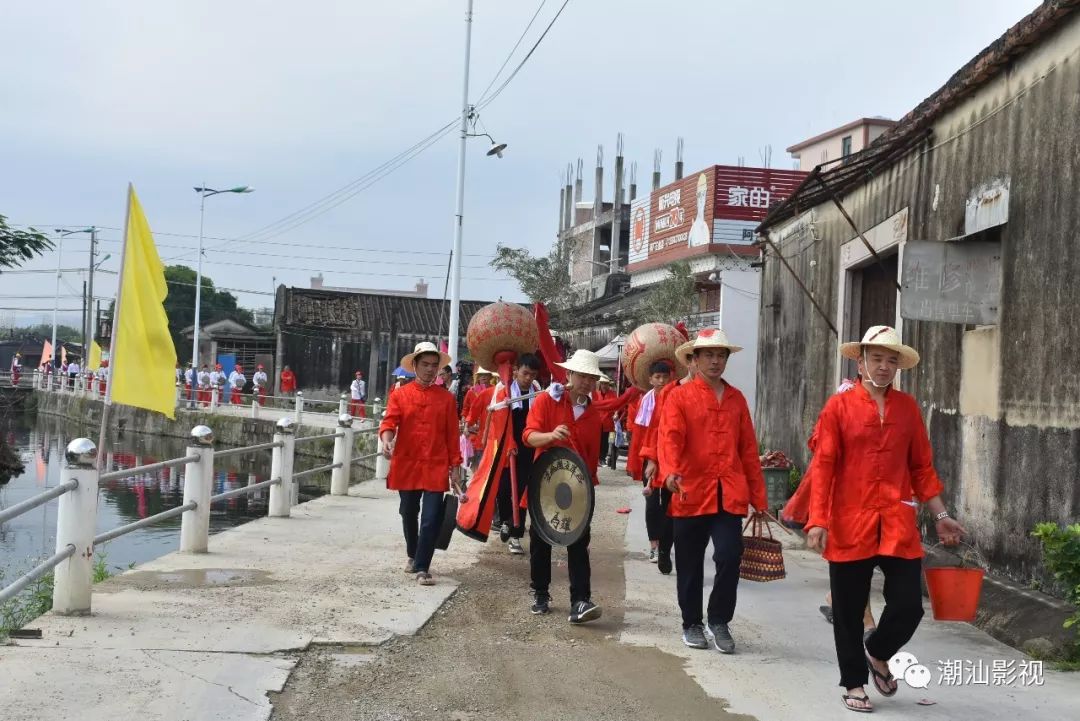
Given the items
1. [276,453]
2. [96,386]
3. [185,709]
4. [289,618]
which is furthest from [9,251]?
[96,386]

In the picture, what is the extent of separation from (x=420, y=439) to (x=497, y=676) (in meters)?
2.98

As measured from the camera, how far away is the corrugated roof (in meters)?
7.75

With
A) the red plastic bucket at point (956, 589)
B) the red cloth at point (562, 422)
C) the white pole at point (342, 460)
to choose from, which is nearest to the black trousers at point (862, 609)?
the red plastic bucket at point (956, 589)

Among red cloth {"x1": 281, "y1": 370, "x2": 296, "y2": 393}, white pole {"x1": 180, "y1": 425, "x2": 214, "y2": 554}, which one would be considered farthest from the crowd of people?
red cloth {"x1": 281, "y1": 370, "x2": 296, "y2": 393}

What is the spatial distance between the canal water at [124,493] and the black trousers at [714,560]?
4558 mm

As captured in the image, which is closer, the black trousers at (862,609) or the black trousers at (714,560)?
the black trousers at (862,609)

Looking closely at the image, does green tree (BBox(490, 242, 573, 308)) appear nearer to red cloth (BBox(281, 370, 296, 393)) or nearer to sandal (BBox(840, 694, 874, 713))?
red cloth (BBox(281, 370, 296, 393))

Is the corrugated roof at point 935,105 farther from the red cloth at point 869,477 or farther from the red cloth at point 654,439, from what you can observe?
the red cloth at point 869,477

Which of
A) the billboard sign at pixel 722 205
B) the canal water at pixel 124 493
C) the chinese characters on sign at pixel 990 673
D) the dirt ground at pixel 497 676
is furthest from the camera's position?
the billboard sign at pixel 722 205

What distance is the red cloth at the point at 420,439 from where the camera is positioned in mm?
8367

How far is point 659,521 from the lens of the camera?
30.1 feet

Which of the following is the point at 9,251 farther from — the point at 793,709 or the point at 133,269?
the point at 793,709

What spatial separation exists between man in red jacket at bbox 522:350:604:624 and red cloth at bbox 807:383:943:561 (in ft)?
6.26

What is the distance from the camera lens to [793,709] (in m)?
5.22
